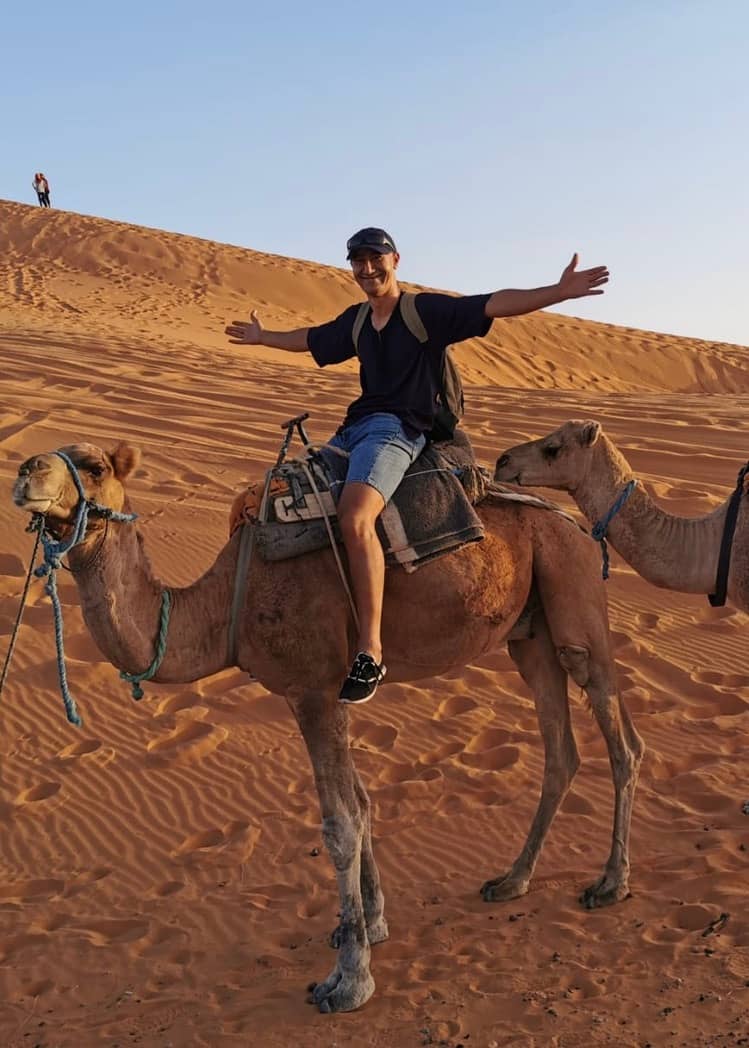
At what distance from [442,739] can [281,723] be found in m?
1.15

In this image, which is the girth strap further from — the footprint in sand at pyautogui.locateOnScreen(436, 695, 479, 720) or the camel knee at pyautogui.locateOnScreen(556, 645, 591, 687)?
the footprint in sand at pyautogui.locateOnScreen(436, 695, 479, 720)

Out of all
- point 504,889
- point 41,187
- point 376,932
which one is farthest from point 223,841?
point 41,187

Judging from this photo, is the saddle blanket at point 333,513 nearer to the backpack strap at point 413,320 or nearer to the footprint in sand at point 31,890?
the backpack strap at point 413,320

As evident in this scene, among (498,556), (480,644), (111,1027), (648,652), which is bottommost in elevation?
(111,1027)

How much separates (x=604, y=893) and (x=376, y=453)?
2405 mm

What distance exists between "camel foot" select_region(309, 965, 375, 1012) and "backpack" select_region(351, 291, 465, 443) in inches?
95.0

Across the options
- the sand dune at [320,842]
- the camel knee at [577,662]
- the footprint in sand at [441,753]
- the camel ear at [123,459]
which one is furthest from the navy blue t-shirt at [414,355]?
the footprint in sand at [441,753]

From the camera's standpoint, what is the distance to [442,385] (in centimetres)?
484

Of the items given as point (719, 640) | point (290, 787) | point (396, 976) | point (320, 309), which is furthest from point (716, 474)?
point (320, 309)

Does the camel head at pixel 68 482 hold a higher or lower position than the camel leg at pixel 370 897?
higher

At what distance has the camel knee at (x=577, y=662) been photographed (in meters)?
5.15

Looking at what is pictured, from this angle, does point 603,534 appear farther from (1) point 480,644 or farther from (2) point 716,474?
(2) point 716,474

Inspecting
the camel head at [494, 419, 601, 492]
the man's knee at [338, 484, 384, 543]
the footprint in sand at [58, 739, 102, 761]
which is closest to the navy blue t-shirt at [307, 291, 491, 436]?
the man's knee at [338, 484, 384, 543]

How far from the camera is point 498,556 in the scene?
4871 mm
